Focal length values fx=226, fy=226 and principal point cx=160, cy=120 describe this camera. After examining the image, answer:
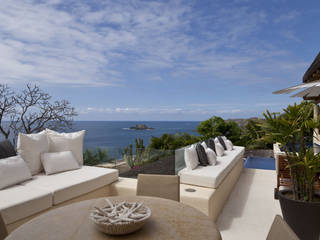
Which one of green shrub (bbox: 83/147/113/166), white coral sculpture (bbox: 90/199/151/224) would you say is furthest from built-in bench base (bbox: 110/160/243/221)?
white coral sculpture (bbox: 90/199/151/224)

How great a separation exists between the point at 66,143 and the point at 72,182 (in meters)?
1.02

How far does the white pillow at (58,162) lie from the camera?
332 cm

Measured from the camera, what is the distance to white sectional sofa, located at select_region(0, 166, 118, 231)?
7.32ft

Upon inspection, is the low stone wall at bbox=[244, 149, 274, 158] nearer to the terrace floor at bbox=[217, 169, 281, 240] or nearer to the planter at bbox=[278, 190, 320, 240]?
the terrace floor at bbox=[217, 169, 281, 240]

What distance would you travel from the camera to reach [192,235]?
121 centimetres

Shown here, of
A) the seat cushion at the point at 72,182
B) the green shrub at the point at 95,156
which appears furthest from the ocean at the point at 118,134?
the seat cushion at the point at 72,182

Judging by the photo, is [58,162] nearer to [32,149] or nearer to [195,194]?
[32,149]

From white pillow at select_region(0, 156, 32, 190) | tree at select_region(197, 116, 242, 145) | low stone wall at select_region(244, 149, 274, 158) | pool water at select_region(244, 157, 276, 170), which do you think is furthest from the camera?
tree at select_region(197, 116, 242, 145)

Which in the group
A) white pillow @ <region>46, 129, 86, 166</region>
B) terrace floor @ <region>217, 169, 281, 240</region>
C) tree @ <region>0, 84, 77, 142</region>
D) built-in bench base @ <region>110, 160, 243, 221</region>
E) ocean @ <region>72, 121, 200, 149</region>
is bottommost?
ocean @ <region>72, 121, 200, 149</region>

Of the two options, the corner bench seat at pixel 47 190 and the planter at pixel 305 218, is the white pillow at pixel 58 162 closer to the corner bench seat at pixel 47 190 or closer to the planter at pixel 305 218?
the corner bench seat at pixel 47 190

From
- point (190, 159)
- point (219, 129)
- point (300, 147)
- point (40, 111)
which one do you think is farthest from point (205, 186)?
point (219, 129)

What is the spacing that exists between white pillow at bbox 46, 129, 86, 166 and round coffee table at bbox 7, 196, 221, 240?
2.34m

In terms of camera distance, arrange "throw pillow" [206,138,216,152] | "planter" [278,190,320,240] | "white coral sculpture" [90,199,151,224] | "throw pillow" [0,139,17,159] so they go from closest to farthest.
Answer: "white coral sculpture" [90,199,151,224]
"planter" [278,190,320,240]
"throw pillow" [0,139,17,159]
"throw pillow" [206,138,216,152]

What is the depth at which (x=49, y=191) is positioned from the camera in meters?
2.62
